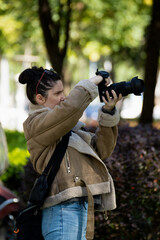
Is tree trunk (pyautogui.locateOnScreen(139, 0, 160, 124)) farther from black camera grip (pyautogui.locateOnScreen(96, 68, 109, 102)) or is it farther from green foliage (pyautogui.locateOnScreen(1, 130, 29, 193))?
black camera grip (pyautogui.locateOnScreen(96, 68, 109, 102))

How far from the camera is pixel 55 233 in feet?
7.95

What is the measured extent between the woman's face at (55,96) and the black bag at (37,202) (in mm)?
206

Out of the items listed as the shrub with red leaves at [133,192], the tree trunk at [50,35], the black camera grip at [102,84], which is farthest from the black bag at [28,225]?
the tree trunk at [50,35]

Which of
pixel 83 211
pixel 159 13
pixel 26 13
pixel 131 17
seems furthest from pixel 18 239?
pixel 131 17

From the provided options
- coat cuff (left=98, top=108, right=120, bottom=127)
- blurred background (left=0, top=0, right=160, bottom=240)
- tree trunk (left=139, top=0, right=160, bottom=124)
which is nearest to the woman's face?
coat cuff (left=98, top=108, right=120, bottom=127)

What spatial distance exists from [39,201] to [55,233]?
7.9 inches

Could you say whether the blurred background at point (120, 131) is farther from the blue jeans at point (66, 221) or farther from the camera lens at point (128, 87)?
the blue jeans at point (66, 221)

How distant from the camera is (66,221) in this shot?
2.43 metres

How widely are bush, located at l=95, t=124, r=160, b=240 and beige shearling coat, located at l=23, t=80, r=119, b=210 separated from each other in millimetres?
1191

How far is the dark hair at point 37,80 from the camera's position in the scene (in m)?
2.59

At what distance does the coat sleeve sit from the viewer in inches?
105

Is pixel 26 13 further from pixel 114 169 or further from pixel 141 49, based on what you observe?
pixel 141 49

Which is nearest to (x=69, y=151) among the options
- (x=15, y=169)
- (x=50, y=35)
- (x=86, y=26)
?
(x=15, y=169)

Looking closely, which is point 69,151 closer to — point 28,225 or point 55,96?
point 55,96
